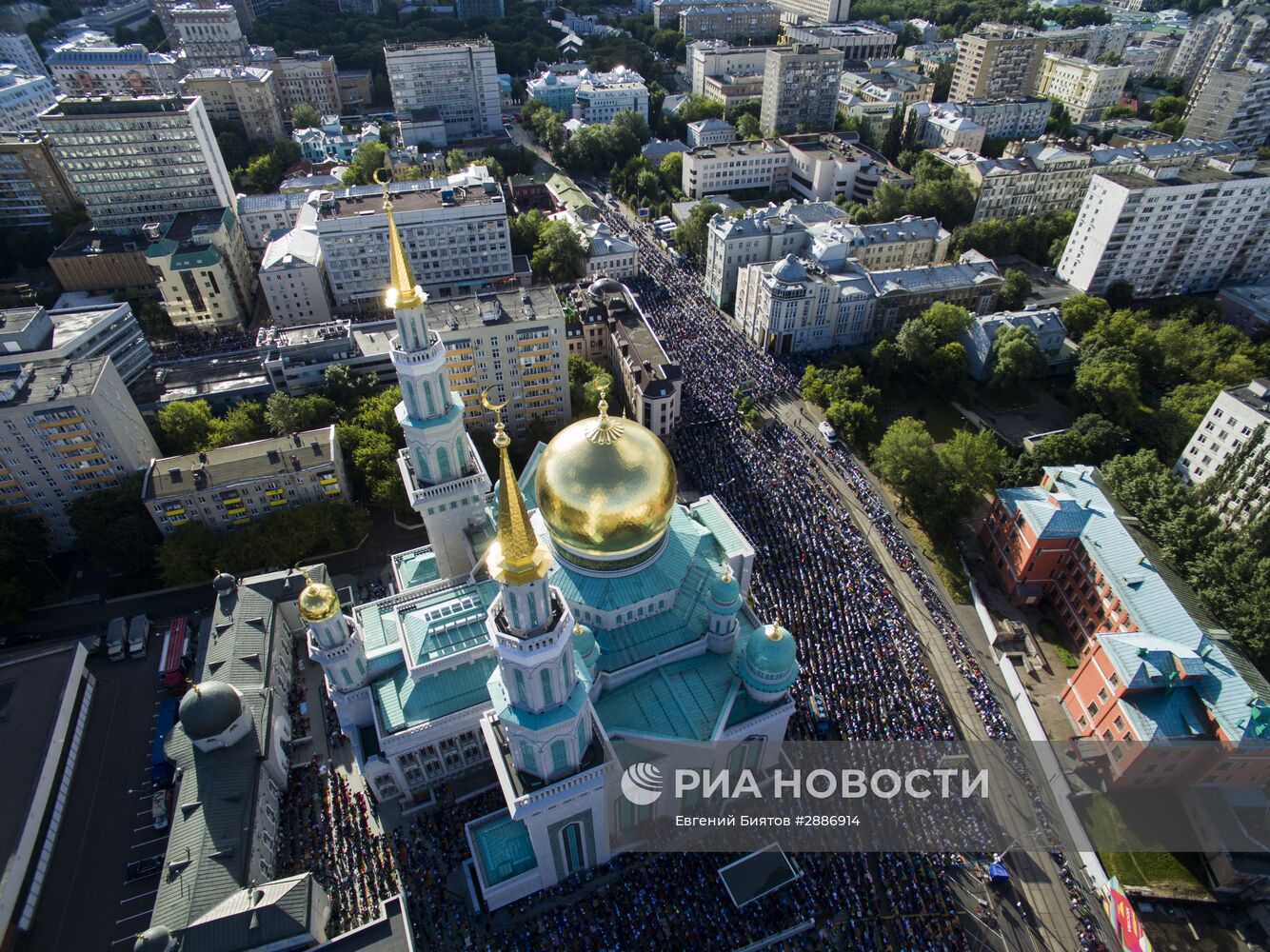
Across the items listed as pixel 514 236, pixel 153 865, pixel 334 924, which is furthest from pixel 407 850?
pixel 514 236

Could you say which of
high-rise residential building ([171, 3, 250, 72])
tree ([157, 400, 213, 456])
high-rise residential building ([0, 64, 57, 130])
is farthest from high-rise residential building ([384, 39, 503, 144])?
tree ([157, 400, 213, 456])

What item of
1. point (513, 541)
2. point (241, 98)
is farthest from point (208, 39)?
point (513, 541)

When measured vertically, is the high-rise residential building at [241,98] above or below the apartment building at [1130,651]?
above

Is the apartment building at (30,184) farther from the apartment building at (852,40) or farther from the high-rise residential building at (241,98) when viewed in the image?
the apartment building at (852,40)

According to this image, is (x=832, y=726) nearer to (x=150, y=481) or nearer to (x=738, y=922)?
(x=738, y=922)

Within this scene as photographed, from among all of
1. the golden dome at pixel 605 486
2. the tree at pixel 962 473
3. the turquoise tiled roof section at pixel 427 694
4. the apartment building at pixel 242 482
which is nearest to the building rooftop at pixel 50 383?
the apartment building at pixel 242 482

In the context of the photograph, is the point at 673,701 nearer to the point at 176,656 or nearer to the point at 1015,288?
the point at 176,656
